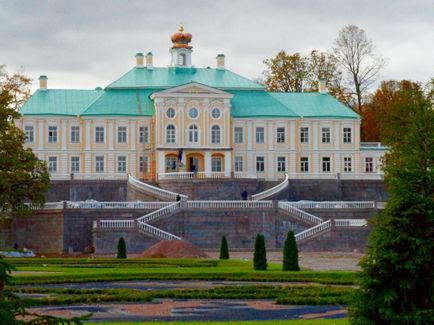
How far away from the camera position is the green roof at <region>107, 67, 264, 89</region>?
234ft

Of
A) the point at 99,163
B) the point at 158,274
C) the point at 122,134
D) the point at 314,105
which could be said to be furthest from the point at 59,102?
the point at 158,274

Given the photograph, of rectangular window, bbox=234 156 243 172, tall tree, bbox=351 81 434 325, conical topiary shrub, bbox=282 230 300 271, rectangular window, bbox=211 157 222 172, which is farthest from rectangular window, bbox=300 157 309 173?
tall tree, bbox=351 81 434 325

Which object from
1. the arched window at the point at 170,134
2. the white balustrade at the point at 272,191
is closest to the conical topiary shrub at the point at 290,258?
the white balustrade at the point at 272,191

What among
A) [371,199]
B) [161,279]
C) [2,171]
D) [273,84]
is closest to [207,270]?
[161,279]

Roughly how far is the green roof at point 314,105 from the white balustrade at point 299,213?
17486mm

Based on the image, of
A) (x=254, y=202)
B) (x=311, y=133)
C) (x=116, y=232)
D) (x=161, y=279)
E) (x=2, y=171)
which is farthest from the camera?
(x=311, y=133)

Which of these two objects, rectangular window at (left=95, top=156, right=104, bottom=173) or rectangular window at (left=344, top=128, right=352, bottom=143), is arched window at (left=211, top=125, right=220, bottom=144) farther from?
rectangular window at (left=344, top=128, right=352, bottom=143)

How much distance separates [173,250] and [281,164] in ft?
83.7

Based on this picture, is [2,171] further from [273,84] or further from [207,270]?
[273,84]

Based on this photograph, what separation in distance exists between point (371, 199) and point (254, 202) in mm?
14135

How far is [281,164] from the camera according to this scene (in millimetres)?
70875

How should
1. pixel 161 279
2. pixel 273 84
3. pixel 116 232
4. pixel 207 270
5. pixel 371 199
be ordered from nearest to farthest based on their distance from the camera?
1. pixel 161 279
2. pixel 207 270
3. pixel 116 232
4. pixel 371 199
5. pixel 273 84

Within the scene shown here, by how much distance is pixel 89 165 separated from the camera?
69.1m

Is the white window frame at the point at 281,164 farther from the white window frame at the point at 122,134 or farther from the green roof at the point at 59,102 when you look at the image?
the green roof at the point at 59,102
